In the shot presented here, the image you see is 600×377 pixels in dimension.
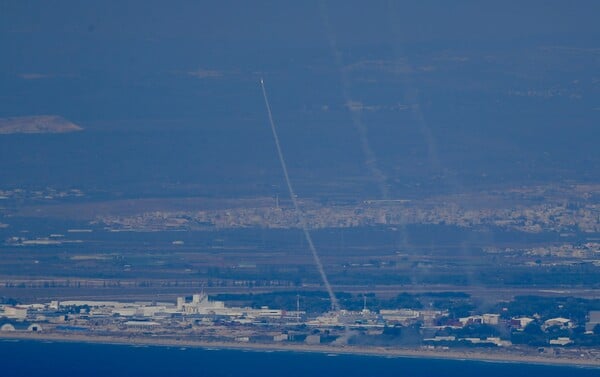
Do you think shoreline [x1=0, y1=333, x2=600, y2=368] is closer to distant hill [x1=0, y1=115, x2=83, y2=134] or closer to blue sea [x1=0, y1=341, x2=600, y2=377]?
blue sea [x1=0, y1=341, x2=600, y2=377]

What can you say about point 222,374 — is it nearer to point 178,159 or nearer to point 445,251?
point 445,251

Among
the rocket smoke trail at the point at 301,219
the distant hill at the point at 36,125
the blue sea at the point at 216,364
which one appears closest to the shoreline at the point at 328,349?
→ the blue sea at the point at 216,364

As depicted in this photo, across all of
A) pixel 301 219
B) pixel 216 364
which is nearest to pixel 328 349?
pixel 216 364

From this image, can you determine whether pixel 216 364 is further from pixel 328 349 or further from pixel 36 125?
pixel 36 125

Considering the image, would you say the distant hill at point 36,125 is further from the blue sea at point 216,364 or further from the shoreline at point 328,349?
the blue sea at point 216,364

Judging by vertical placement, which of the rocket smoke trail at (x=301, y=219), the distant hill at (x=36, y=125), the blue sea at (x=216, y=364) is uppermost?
the distant hill at (x=36, y=125)

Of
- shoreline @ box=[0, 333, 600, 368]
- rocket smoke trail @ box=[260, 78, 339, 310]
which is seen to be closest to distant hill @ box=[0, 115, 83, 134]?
rocket smoke trail @ box=[260, 78, 339, 310]

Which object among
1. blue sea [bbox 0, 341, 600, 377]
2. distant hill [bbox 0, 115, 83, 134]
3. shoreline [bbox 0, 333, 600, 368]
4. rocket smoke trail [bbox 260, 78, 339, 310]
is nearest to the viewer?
blue sea [bbox 0, 341, 600, 377]
